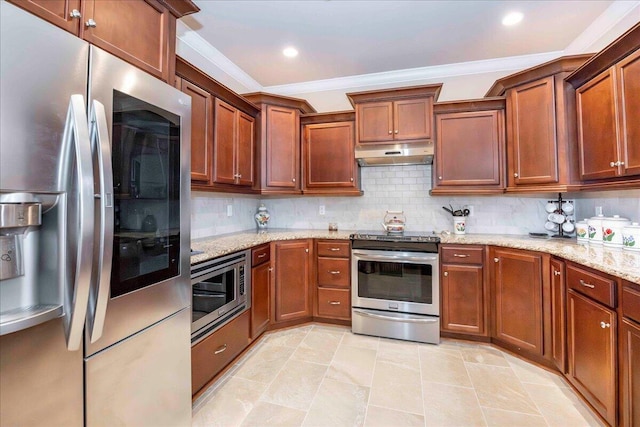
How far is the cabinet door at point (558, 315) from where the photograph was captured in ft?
6.49

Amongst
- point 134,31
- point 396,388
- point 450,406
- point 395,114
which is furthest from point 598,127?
point 134,31

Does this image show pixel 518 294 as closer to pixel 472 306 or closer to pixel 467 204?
pixel 472 306

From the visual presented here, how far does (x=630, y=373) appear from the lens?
1.38 metres

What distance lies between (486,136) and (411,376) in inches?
88.5

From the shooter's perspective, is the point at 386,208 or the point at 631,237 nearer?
the point at 631,237

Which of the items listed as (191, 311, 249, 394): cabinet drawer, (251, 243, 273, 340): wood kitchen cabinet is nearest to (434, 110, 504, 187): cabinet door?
(251, 243, 273, 340): wood kitchen cabinet

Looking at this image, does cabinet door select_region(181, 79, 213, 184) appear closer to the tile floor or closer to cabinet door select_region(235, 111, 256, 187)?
cabinet door select_region(235, 111, 256, 187)

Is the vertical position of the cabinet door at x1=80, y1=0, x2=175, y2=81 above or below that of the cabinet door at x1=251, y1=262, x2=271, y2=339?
above

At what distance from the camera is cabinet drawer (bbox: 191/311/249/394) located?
1805mm

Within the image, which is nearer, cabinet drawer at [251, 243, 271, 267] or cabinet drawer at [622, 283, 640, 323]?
cabinet drawer at [622, 283, 640, 323]

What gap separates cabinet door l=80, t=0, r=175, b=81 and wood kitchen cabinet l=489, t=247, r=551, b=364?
2.79 m

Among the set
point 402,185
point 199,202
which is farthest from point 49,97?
point 402,185

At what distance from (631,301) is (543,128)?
1548mm

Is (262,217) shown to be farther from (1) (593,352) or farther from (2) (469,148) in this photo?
(1) (593,352)
